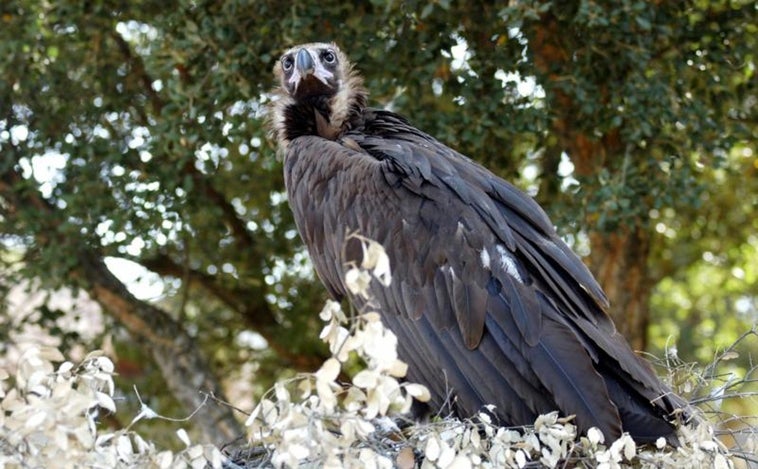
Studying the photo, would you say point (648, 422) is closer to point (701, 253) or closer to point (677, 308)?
point (701, 253)

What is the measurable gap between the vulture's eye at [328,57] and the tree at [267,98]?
0.28 metres

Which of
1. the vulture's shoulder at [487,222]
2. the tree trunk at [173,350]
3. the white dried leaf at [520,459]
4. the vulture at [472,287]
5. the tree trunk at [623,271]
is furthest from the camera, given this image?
the tree trunk at [173,350]

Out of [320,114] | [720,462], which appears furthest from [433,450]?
[320,114]

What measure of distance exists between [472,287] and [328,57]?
185 cm

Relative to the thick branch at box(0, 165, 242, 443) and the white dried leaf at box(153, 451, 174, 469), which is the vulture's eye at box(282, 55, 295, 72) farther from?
the white dried leaf at box(153, 451, 174, 469)

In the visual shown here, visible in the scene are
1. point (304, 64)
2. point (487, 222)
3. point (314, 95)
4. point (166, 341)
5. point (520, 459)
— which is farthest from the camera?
point (166, 341)

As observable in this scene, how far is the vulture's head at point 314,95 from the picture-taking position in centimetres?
561

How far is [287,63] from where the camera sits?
5.76 meters

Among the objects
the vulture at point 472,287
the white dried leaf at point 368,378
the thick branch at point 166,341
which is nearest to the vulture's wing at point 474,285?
the vulture at point 472,287

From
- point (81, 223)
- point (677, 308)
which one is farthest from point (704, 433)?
point (677, 308)

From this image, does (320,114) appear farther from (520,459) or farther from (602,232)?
(520,459)

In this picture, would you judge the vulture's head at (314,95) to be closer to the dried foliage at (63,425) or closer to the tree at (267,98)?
the tree at (267,98)

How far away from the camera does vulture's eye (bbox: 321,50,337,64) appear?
5.78m

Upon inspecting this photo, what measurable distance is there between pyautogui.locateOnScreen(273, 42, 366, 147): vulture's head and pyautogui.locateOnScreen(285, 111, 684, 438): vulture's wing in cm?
59
